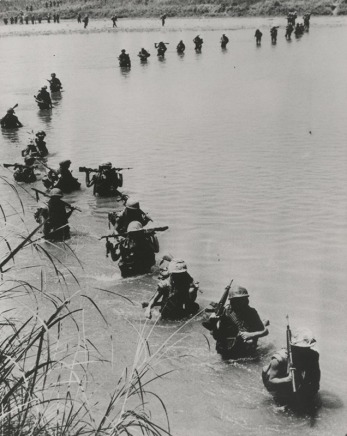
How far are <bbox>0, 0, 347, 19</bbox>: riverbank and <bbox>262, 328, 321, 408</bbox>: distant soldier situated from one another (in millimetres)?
64746

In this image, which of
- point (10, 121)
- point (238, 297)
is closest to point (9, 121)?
point (10, 121)

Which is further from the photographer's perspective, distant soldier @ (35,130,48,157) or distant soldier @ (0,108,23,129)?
distant soldier @ (0,108,23,129)

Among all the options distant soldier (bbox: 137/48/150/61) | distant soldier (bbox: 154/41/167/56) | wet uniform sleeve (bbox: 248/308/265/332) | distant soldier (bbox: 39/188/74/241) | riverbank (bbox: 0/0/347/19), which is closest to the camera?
wet uniform sleeve (bbox: 248/308/265/332)

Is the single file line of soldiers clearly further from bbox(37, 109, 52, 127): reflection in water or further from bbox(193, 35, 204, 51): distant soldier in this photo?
bbox(193, 35, 204, 51): distant soldier

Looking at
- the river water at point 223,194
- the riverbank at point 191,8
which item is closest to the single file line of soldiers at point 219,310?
the river water at point 223,194

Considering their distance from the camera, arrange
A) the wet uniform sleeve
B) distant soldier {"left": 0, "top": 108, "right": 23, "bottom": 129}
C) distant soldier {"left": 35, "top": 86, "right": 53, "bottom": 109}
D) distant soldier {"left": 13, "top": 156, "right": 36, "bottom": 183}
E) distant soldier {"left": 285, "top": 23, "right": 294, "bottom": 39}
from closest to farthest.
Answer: the wet uniform sleeve
distant soldier {"left": 13, "top": 156, "right": 36, "bottom": 183}
distant soldier {"left": 0, "top": 108, "right": 23, "bottom": 129}
distant soldier {"left": 35, "top": 86, "right": 53, "bottom": 109}
distant soldier {"left": 285, "top": 23, "right": 294, "bottom": 39}

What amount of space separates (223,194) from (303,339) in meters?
8.55

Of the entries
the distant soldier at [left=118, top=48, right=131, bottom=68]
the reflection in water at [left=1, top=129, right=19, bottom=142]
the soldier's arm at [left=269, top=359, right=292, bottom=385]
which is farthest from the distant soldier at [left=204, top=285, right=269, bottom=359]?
the distant soldier at [left=118, top=48, right=131, bottom=68]

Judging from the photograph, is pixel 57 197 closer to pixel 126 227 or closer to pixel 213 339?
pixel 126 227

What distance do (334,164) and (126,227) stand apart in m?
7.41

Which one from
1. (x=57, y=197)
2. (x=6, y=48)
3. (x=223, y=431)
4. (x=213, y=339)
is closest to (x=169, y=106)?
Result: (x=57, y=197)

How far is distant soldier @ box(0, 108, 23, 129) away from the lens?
23734 mm

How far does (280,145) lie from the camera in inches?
755

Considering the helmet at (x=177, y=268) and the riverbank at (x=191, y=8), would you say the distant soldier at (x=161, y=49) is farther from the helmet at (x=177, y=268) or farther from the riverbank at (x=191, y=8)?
the helmet at (x=177, y=268)
